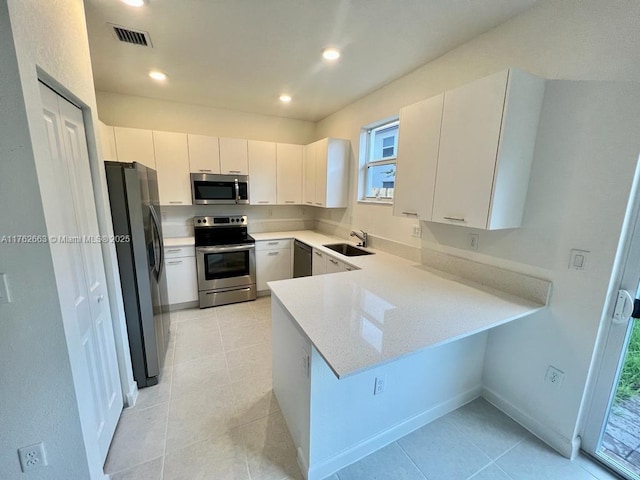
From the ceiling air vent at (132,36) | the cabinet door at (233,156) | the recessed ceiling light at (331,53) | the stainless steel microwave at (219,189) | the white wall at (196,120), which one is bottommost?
the stainless steel microwave at (219,189)

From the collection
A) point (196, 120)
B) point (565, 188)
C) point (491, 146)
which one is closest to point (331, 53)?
point (491, 146)

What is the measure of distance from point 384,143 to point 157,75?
2505 mm

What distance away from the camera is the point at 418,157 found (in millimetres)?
1958

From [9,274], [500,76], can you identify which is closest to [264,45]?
[500,76]

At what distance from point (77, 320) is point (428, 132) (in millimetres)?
2306

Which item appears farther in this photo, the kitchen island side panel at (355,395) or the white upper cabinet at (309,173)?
the white upper cabinet at (309,173)

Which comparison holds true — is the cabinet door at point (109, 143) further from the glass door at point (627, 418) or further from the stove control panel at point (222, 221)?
the glass door at point (627, 418)

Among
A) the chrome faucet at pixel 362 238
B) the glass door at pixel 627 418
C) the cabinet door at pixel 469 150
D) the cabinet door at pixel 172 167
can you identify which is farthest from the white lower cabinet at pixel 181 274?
the glass door at pixel 627 418

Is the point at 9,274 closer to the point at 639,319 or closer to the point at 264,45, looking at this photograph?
the point at 264,45

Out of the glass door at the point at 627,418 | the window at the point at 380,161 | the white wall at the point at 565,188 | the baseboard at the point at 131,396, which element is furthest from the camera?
the window at the point at 380,161

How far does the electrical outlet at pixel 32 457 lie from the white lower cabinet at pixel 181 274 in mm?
2193

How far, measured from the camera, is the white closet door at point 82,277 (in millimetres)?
1117

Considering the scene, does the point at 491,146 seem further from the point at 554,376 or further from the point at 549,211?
the point at 554,376

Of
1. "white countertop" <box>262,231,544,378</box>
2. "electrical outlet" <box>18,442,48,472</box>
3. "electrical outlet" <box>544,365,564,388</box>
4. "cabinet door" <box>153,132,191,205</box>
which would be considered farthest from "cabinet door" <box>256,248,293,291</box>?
"electrical outlet" <box>544,365,564,388</box>
